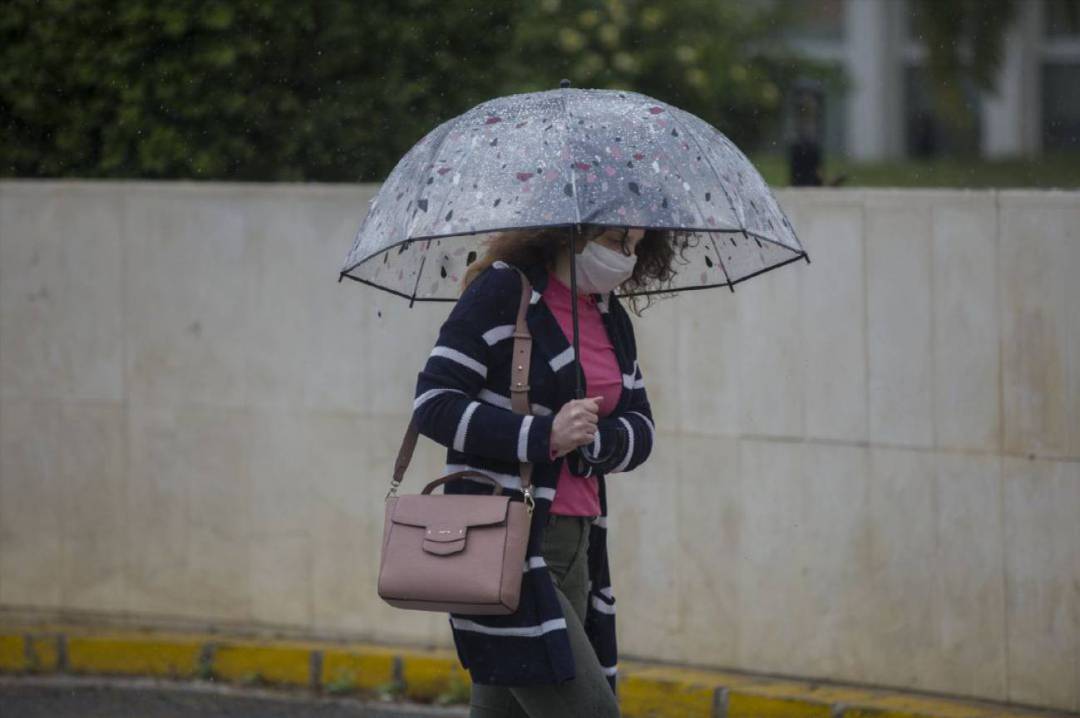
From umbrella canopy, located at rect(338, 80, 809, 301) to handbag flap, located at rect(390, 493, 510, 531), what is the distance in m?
0.54

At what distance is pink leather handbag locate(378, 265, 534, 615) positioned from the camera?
3744 millimetres

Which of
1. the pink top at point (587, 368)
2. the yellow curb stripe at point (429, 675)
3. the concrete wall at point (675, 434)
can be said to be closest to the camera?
the pink top at point (587, 368)

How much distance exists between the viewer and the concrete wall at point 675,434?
18.7ft

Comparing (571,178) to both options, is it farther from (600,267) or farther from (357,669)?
(357,669)

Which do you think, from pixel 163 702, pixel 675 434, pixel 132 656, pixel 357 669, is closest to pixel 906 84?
pixel 675 434

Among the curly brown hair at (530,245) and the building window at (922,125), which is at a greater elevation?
the building window at (922,125)

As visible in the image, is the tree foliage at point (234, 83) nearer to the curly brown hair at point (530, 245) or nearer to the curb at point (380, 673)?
the curb at point (380, 673)

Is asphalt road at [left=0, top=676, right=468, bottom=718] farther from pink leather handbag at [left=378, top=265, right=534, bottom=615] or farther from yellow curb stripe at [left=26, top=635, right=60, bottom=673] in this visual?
pink leather handbag at [left=378, top=265, right=534, bottom=615]

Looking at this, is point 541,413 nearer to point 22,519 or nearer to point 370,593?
point 370,593

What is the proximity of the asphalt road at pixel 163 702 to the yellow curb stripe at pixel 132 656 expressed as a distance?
0.05 meters

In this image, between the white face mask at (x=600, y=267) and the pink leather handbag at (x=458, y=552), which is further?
the white face mask at (x=600, y=267)

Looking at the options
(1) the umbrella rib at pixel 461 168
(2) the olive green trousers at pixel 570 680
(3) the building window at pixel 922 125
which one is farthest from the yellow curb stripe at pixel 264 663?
(3) the building window at pixel 922 125

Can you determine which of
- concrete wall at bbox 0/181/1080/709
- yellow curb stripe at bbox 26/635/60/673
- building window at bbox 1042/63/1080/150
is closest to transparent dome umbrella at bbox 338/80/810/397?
concrete wall at bbox 0/181/1080/709

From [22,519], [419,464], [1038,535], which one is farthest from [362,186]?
[1038,535]
